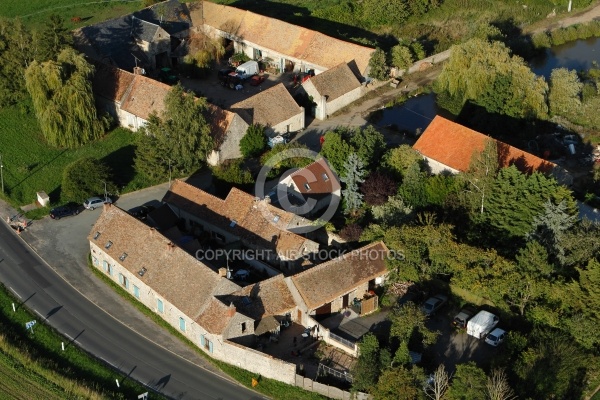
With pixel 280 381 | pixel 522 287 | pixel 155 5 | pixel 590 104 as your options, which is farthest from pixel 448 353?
pixel 155 5

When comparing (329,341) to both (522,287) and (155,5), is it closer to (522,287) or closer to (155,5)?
(522,287)

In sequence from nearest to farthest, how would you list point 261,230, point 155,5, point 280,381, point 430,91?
point 280,381 < point 261,230 < point 430,91 < point 155,5

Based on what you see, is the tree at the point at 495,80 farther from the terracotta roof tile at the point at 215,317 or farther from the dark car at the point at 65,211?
the dark car at the point at 65,211

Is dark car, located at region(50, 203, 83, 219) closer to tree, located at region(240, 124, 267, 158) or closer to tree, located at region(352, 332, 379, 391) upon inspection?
tree, located at region(240, 124, 267, 158)

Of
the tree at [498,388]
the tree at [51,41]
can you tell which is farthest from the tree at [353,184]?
the tree at [51,41]

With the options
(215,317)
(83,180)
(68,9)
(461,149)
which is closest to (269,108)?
(83,180)

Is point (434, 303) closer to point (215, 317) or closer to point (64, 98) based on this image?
point (215, 317)

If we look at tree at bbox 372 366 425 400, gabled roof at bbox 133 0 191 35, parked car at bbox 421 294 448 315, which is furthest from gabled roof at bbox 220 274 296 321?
gabled roof at bbox 133 0 191 35
